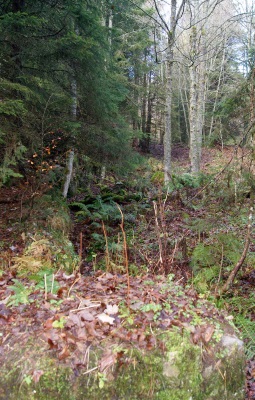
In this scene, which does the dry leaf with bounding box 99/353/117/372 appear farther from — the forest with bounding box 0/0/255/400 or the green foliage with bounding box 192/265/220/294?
the green foliage with bounding box 192/265/220/294

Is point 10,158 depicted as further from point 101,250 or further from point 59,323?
point 59,323

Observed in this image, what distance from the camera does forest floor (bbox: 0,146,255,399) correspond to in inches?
98.7

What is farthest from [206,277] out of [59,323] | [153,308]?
[59,323]

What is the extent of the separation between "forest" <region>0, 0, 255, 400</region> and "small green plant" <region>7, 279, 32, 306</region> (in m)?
0.02

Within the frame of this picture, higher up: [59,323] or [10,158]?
[10,158]

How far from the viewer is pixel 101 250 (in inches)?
284

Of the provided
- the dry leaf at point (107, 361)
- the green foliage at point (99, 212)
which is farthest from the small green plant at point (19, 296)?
the green foliage at point (99, 212)

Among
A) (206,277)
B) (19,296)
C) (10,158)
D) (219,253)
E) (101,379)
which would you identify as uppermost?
(10,158)

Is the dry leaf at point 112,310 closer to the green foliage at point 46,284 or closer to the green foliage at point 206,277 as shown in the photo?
the green foliage at point 46,284

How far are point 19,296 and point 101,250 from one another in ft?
14.2

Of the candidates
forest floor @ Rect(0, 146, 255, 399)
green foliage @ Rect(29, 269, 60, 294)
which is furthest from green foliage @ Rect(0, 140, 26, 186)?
green foliage @ Rect(29, 269, 60, 294)

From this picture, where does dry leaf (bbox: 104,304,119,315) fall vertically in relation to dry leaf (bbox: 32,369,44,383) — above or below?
above

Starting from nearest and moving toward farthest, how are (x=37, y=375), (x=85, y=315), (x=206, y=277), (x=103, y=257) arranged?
(x=37, y=375) → (x=85, y=315) → (x=206, y=277) → (x=103, y=257)

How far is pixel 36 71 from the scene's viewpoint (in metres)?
7.29
